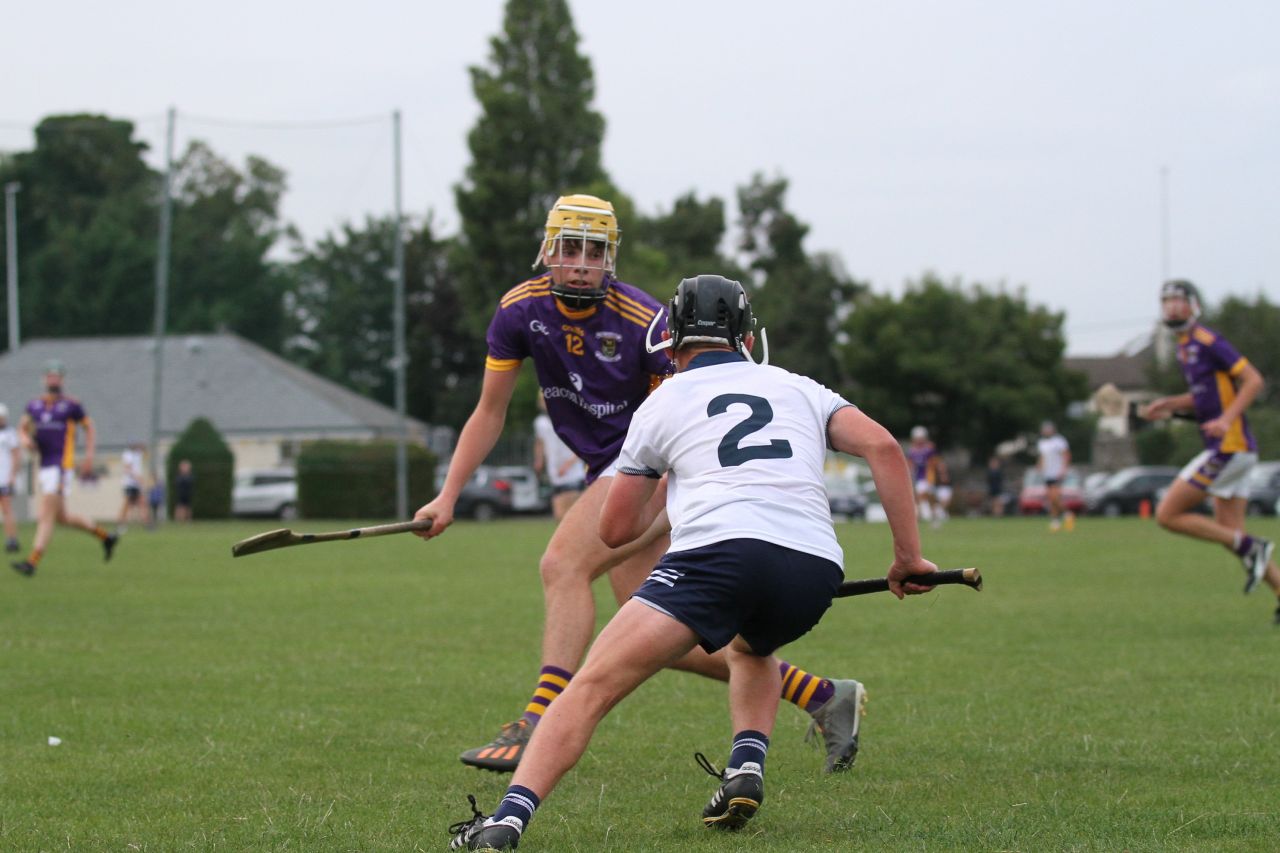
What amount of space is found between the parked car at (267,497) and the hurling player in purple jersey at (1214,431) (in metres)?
39.4

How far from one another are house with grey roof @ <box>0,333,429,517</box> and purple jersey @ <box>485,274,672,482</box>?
54.7 meters

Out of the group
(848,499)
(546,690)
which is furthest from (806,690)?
(848,499)

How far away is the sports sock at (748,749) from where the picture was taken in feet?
15.9

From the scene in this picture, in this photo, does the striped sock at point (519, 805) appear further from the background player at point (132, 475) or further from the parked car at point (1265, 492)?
the parked car at point (1265, 492)

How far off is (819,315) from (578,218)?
227 ft

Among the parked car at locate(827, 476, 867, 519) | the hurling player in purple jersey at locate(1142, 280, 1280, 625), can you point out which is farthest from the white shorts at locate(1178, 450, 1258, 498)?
the parked car at locate(827, 476, 867, 519)

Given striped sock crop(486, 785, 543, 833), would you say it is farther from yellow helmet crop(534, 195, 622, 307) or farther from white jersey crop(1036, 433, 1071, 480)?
white jersey crop(1036, 433, 1071, 480)

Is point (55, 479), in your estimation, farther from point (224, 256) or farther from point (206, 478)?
point (224, 256)

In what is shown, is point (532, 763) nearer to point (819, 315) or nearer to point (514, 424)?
point (514, 424)

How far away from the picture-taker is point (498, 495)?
147ft

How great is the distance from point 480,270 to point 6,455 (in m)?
40.1

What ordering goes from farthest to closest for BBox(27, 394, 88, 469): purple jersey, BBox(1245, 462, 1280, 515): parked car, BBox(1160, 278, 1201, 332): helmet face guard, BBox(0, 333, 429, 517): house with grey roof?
BBox(0, 333, 429, 517): house with grey roof < BBox(1245, 462, 1280, 515): parked car < BBox(27, 394, 88, 469): purple jersey < BBox(1160, 278, 1201, 332): helmet face guard

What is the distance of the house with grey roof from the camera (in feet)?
197

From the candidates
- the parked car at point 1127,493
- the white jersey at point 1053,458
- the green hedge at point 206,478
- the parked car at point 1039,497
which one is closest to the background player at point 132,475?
the green hedge at point 206,478
